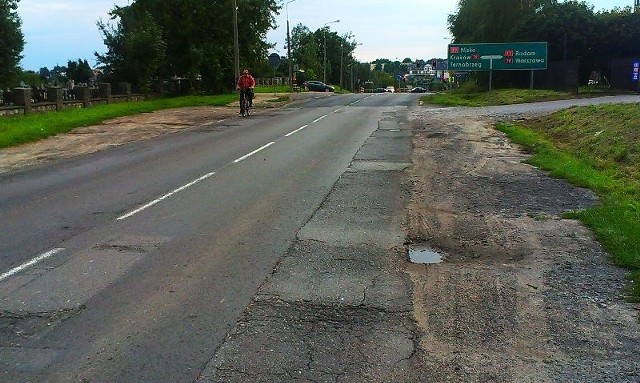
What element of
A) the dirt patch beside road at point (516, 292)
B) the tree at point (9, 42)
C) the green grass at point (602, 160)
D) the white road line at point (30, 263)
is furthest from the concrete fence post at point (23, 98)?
the white road line at point (30, 263)

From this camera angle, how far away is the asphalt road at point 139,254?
4.99 m

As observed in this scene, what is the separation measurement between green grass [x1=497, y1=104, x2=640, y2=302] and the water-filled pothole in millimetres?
1891

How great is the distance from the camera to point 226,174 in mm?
13422

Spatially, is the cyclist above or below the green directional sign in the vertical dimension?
below

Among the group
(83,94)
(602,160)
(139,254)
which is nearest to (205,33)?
(83,94)

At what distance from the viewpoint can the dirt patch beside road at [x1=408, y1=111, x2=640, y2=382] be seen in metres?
4.84

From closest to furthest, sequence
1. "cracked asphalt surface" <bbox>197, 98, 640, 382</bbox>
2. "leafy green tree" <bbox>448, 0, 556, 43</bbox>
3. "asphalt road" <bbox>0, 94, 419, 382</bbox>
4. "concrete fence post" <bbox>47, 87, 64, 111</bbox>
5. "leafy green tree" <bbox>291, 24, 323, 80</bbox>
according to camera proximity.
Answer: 1. "cracked asphalt surface" <bbox>197, 98, 640, 382</bbox>
2. "asphalt road" <bbox>0, 94, 419, 382</bbox>
3. "concrete fence post" <bbox>47, 87, 64, 111</bbox>
4. "leafy green tree" <bbox>448, 0, 556, 43</bbox>
5. "leafy green tree" <bbox>291, 24, 323, 80</bbox>

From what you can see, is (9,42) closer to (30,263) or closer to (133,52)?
(133,52)

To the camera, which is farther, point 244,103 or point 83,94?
point 83,94

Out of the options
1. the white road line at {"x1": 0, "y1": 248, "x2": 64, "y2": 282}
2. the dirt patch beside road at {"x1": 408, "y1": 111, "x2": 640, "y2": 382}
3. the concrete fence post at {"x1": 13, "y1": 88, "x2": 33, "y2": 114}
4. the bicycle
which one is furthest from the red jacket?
the white road line at {"x1": 0, "y1": 248, "x2": 64, "y2": 282}

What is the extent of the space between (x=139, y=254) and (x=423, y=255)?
126 inches

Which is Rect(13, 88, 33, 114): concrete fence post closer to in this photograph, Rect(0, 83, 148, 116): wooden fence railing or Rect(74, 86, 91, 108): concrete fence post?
Rect(0, 83, 148, 116): wooden fence railing

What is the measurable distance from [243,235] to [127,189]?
13.8ft

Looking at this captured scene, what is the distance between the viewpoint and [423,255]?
25.1 ft
